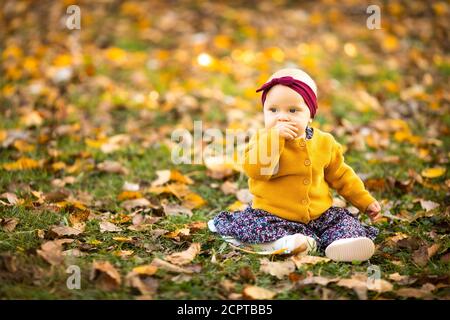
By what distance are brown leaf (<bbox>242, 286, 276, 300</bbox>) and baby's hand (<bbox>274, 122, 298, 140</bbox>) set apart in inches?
28.4

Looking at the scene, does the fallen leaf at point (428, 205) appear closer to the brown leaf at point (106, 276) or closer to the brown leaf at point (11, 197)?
the brown leaf at point (106, 276)

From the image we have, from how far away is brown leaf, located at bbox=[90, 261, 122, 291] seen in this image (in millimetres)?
2260

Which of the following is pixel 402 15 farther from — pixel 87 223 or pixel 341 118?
pixel 87 223

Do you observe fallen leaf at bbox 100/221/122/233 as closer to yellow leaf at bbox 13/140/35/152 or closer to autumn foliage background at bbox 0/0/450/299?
autumn foliage background at bbox 0/0/450/299

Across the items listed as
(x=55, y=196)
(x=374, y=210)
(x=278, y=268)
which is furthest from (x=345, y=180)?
(x=55, y=196)

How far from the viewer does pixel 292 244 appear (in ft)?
8.45

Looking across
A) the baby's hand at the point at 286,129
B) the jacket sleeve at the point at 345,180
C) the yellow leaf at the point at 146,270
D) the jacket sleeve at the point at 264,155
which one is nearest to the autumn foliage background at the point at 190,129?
the yellow leaf at the point at 146,270

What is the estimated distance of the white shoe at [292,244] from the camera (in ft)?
8.43

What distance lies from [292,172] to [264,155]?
17 cm

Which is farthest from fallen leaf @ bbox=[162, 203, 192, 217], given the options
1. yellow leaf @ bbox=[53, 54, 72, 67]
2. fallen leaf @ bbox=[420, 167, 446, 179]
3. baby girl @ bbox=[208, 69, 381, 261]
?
yellow leaf @ bbox=[53, 54, 72, 67]

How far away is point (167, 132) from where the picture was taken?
4.61 meters

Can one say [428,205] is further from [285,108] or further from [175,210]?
[175,210]

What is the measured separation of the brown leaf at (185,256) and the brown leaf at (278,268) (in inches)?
12.4

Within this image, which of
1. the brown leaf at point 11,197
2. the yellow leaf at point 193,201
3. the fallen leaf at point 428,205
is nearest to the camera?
the brown leaf at point 11,197
